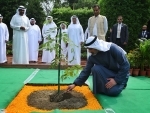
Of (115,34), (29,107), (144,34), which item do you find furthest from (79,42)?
(29,107)

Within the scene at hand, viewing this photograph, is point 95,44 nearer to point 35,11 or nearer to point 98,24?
point 98,24

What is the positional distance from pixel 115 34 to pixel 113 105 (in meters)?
4.97

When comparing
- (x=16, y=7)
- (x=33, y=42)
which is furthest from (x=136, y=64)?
(x=16, y=7)

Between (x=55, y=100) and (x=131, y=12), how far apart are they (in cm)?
809

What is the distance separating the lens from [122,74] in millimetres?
4906

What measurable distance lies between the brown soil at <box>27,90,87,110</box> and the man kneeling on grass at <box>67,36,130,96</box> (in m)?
0.19

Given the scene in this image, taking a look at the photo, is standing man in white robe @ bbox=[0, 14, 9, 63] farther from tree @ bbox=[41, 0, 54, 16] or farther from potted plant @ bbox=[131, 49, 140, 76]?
tree @ bbox=[41, 0, 54, 16]

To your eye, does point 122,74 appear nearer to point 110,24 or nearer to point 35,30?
point 35,30

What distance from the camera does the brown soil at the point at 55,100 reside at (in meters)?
4.30

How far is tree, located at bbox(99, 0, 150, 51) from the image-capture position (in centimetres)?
1183

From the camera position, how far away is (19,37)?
30.5 feet

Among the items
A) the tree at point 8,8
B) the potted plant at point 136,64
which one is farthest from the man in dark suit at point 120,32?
the tree at point 8,8

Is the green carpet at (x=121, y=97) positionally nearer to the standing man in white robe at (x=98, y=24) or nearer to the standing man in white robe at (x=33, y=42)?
the standing man in white robe at (x=98, y=24)

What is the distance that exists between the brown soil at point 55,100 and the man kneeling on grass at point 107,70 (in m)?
0.19
